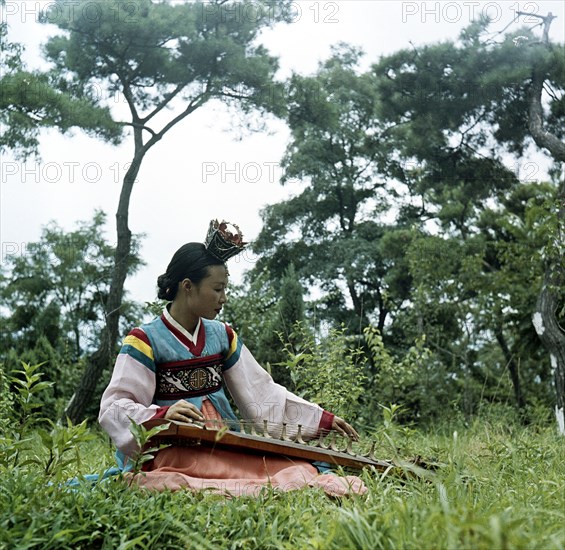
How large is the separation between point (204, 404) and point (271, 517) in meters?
1.12

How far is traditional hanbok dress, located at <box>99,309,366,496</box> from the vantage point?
3283mm

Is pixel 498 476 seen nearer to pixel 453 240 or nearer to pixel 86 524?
pixel 86 524

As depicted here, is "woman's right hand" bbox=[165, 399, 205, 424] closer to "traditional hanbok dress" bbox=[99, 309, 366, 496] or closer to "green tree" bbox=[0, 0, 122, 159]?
"traditional hanbok dress" bbox=[99, 309, 366, 496]

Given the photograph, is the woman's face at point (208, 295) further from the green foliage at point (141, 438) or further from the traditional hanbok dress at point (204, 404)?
the green foliage at point (141, 438)

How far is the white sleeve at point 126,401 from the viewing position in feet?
11.3

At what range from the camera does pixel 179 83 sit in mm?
14188

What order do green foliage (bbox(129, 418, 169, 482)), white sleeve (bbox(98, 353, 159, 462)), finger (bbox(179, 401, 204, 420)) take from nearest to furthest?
1. green foliage (bbox(129, 418, 169, 482))
2. finger (bbox(179, 401, 204, 420))
3. white sleeve (bbox(98, 353, 159, 462))

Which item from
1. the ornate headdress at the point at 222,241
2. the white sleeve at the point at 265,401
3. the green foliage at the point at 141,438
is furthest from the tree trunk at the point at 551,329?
the green foliage at the point at 141,438

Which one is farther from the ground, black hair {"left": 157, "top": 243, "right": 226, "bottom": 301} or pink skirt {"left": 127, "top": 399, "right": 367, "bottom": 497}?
black hair {"left": 157, "top": 243, "right": 226, "bottom": 301}

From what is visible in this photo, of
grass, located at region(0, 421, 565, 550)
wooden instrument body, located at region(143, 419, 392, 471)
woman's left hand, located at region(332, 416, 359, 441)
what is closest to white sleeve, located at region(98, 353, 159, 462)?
wooden instrument body, located at region(143, 419, 392, 471)

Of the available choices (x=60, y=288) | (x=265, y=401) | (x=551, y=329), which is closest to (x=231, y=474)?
(x=265, y=401)

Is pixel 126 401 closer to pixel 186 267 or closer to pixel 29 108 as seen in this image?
pixel 186 267

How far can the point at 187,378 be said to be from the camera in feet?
12.5

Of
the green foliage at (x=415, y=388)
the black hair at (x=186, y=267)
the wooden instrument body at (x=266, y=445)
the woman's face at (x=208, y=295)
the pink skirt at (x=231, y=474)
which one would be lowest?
the green foliage at (x=415, y=388)
